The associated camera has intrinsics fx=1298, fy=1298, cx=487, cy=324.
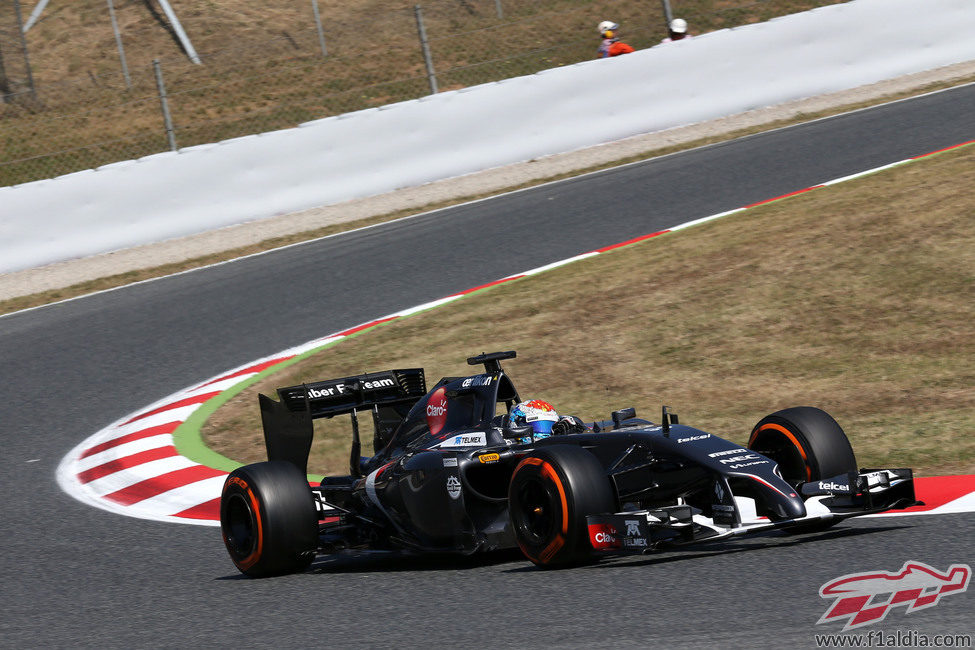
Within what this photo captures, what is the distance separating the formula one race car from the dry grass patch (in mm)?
1515

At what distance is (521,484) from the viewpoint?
5281mm

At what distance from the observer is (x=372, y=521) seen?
6.30 m

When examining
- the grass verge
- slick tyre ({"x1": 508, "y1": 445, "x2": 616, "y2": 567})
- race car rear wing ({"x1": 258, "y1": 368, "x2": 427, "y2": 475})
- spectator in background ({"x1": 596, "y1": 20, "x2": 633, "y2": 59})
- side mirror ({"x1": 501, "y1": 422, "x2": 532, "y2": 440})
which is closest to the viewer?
slick tyre ({"x1": 508, "y1": 445, "x2": 616, "y2": 567})

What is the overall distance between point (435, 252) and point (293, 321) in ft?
6.97

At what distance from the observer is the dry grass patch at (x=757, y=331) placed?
7949 mm

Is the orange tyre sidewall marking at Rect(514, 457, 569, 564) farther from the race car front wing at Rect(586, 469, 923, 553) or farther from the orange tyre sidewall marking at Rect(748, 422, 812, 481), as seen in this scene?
the orange tyre sidewall marking at Rect(748, 422, 812, 481)

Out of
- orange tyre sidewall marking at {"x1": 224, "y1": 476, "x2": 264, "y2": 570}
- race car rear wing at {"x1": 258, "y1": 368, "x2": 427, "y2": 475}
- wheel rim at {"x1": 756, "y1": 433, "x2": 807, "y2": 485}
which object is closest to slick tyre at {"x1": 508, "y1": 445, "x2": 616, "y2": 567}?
wheel rim at {"x1": 756, "y1": 433, "x2": 807, "y2": 485}

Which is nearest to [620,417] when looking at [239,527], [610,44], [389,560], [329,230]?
[389,560]

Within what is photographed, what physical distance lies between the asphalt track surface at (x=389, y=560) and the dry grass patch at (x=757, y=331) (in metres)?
1.01

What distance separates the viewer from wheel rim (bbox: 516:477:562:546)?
5184 mm

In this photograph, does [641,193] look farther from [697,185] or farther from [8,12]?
[8,12]

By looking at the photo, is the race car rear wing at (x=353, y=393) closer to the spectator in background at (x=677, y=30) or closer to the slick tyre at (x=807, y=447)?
the slick tyre at (x=807, y=447)

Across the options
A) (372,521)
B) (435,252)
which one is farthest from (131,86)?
(372,521)

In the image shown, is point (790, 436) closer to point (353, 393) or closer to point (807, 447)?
point (807, 447)
